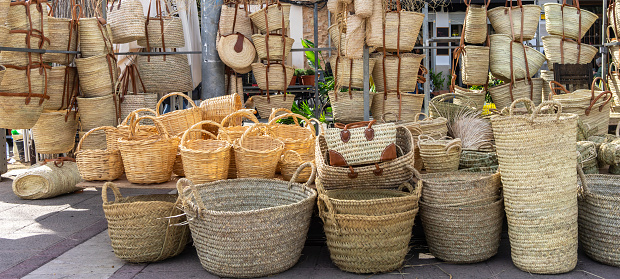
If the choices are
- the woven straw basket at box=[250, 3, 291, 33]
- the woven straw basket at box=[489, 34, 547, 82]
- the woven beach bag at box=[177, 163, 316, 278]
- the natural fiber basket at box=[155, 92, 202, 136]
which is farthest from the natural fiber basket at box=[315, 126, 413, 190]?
the woven straw basket at box=[250, 3, 291, 33]

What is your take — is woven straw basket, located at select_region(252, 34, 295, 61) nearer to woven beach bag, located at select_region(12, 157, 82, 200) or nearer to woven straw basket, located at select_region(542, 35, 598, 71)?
woven beach bag, located at select_region(12, 157, 82, 200)

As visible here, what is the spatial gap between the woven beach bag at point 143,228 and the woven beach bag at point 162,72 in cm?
205

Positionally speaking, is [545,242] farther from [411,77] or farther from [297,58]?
[297,58]

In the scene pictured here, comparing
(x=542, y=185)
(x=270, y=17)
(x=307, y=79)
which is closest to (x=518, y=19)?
(x=270, y=17)

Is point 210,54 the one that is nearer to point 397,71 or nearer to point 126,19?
point 126,19

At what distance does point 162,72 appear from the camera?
16.9 ft

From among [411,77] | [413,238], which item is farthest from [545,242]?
[411,77]

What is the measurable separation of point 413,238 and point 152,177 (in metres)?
1.80

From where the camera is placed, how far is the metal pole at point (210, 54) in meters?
5.24

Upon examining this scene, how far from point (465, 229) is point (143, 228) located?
1.85 meters

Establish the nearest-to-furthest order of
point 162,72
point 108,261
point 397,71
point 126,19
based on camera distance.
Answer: point 108,261
point 397,71
point 126,19
point 162,72


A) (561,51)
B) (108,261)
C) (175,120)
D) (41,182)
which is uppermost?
(561,51)

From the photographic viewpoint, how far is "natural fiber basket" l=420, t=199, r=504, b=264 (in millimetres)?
3049

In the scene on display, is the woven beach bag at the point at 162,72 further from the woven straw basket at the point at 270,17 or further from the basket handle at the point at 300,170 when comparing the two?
the basket handle at the point at 300,170
